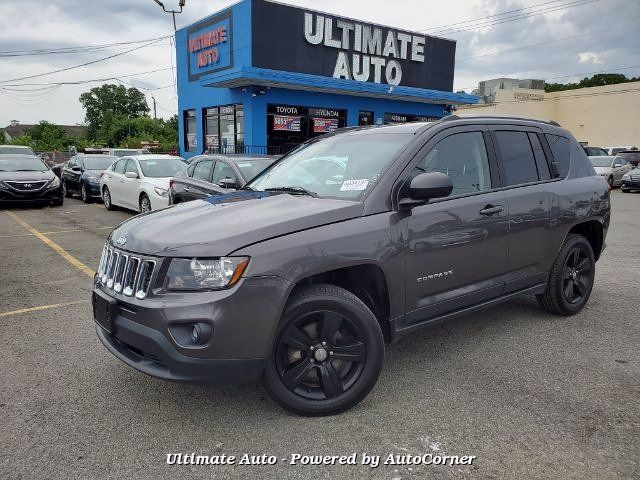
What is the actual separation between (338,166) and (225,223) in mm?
1135

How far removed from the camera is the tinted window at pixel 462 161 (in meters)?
3.73

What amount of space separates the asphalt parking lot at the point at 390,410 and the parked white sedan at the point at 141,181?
6.14m

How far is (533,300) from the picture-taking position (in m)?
5.43

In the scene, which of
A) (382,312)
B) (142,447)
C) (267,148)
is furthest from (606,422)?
(267,148)

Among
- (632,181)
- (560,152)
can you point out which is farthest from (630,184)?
(560,152)

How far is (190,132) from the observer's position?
22.4 meters

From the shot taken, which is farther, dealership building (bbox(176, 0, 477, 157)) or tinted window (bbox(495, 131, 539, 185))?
dealership building (bbox(176, 0, 477, 157))

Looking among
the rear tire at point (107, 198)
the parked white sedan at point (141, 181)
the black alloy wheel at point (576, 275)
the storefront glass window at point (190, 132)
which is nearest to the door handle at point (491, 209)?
the black alloy wheel at point (576, 275)

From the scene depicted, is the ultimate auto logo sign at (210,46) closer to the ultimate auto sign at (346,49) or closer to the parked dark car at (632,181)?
the ultimate auto sign at (346,49)

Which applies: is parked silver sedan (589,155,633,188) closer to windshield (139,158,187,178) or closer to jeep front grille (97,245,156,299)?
windshield (139,158,187,178)

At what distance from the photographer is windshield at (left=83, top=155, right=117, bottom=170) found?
15938 mm

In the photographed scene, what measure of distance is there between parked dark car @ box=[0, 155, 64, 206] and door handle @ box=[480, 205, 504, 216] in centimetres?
1297

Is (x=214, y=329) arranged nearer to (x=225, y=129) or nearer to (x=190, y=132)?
(x=225, y=129)

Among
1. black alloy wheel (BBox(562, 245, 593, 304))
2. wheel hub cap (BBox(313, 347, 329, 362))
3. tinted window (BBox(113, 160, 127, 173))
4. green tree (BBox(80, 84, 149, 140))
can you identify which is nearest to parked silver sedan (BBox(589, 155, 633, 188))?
tinted window (BBox(113, 160, 127, 173))
